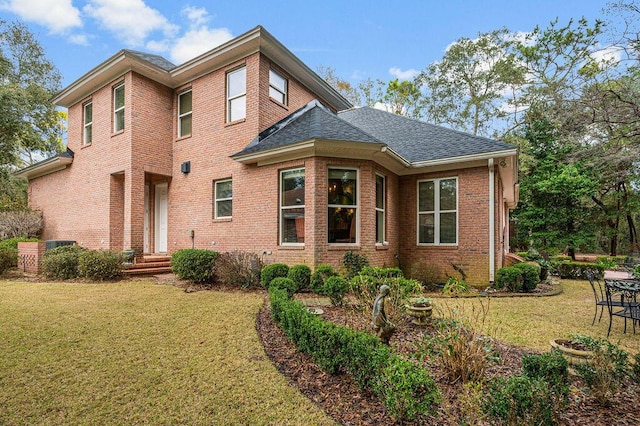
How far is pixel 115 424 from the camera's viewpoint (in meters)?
2.66

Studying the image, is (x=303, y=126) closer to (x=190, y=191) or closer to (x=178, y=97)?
(x=190, y=191)

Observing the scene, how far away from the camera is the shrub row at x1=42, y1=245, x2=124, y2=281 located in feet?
30.9

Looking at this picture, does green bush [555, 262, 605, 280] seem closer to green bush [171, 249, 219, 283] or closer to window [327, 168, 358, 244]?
window [327, 168, 358, 244]

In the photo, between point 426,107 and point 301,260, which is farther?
point 426,107

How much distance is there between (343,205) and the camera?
884 centimetres

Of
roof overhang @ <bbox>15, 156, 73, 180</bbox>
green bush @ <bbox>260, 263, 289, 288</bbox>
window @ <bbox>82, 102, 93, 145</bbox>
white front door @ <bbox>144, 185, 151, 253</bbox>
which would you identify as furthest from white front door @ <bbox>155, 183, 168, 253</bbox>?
green bush @ <bbox>260, 263, 289, 288</bbox>

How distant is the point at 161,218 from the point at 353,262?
818 cm

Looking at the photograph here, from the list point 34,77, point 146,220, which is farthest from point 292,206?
point 34,77

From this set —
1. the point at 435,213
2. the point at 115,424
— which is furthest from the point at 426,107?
the point at 115,424

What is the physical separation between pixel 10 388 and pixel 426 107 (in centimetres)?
2735

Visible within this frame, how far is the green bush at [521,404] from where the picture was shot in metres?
2.27

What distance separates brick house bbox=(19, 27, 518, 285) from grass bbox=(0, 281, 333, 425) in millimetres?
3730

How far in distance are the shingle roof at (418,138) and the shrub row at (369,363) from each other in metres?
7.46

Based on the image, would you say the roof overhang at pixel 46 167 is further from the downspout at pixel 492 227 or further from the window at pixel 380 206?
the downspout at pixel 492 227
